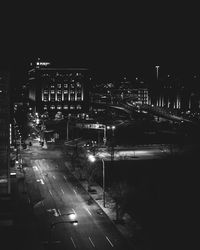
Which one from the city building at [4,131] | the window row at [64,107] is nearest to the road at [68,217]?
the city building at [4,131]

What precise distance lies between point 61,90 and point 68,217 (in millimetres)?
97030

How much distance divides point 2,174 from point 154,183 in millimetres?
14331

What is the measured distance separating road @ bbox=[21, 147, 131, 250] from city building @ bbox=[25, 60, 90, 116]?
77.4 meters

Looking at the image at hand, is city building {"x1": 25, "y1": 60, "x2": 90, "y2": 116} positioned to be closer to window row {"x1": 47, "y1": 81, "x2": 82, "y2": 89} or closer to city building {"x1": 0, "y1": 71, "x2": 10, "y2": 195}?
window row {"x1": 47, "y1": 81, "x2": 82, "y2": 89}

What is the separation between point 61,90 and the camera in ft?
418

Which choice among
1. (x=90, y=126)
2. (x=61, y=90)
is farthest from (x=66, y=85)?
(x=90, y=126)

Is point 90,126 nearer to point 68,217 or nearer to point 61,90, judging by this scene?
point 61,90

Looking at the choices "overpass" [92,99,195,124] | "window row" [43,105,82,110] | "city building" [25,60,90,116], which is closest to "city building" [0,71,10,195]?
"overpass" [92,99,195,124]

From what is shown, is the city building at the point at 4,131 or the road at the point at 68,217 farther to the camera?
the city building at the point at 4,131

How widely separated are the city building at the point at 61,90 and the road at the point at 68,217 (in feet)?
254

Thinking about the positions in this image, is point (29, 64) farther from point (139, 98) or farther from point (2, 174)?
point (2, 174)

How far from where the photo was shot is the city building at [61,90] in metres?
125

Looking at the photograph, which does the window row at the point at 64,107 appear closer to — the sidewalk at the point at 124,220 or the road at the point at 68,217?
the road at the point at 68,217

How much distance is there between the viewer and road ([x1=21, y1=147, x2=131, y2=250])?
87.9 ft
